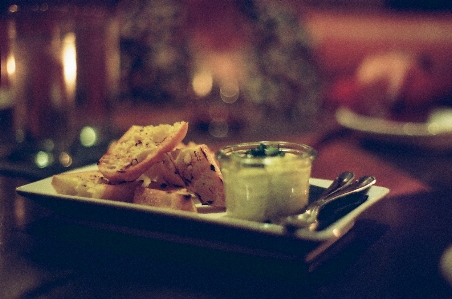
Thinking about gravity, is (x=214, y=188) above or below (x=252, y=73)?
below

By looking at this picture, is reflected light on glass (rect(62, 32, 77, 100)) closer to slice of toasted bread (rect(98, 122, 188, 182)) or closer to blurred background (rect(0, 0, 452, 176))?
blurred background (rect(0, 0, 452, 176))

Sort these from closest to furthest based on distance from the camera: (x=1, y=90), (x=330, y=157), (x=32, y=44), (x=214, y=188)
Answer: (x=214, y=188)
(x=330, y=157)
(x=32, y=44)
(x=1, y=90)

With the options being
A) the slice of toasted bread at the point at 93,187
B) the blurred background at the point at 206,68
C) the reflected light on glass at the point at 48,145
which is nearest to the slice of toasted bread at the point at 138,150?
the slice of toasted bread at the point at 93,187

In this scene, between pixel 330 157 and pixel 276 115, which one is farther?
pixel 276 115

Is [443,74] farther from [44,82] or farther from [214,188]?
[214,188]

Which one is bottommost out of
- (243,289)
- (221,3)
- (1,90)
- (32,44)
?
(243,289)

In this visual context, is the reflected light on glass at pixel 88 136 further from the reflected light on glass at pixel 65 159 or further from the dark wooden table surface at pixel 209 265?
the dark wooden table surface at pixel 209 265

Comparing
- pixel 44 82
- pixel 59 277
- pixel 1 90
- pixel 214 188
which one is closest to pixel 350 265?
pixel 214 188
